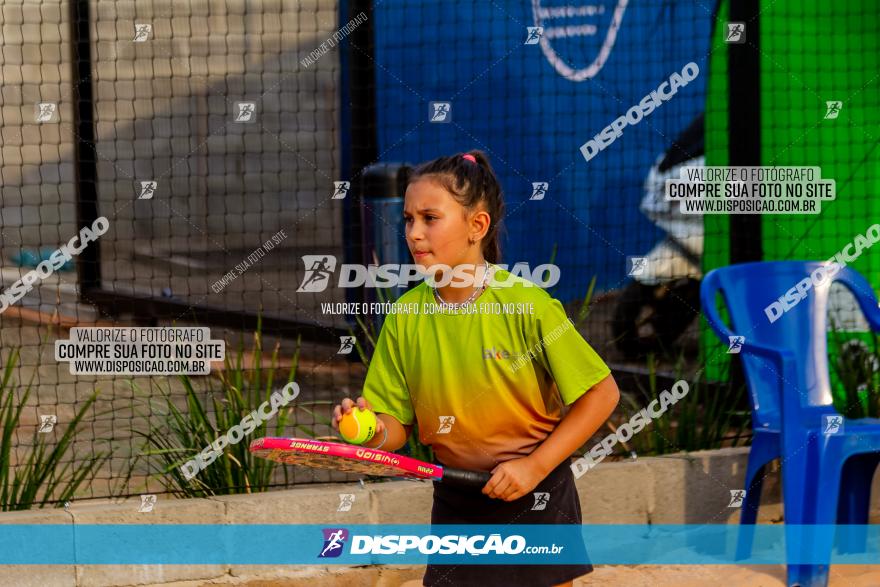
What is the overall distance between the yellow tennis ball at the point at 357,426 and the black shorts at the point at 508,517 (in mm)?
295

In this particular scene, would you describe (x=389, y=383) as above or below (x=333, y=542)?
above

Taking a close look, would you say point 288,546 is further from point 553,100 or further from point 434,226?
point 553,100

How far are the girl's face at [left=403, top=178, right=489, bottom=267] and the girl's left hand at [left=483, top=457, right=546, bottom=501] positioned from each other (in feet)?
1.84

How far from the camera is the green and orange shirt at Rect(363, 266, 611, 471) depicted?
3338mm

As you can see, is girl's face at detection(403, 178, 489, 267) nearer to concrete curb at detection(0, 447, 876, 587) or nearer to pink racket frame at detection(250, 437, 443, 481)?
pink racket frame at detection(250, 437, 443, 481)

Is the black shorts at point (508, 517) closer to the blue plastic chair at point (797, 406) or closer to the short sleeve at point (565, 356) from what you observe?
the short sleeve at point (565, 356)

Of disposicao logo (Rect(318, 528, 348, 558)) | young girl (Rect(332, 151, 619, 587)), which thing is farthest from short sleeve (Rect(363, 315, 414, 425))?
disposicao logo (Rect(318, 528, 348, 558))

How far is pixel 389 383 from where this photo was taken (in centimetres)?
350

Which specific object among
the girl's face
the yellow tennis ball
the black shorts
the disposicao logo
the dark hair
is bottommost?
the disposicao logo

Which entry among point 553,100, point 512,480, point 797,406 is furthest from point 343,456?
point 553,100

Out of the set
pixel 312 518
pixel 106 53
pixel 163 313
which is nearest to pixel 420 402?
pixel 312 518


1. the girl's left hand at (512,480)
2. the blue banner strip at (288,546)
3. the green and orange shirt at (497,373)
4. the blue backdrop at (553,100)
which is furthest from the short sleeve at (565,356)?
the blue backdrop at (553,100)

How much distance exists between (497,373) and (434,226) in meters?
0.42

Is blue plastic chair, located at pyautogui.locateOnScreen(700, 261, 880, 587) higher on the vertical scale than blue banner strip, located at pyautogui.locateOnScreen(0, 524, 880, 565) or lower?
higher
